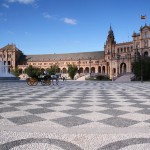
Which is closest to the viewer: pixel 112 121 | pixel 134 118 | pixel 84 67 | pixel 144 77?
pixel 112 121

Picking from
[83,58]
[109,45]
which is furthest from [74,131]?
[83,58]

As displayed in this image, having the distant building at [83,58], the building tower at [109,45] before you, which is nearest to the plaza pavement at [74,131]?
the distant building at [83,58]

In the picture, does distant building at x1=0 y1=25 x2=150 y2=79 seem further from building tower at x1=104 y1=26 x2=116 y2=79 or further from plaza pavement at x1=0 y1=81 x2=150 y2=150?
plaza pavement at x1=0 y1=81 x2=150 y2=150

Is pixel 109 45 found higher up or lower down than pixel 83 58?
higher up

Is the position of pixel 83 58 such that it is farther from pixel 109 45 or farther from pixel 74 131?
pixel 74 131

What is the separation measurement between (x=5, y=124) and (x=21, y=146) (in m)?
1.62

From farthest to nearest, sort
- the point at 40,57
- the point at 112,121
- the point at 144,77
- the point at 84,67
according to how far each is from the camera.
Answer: the point at 40,57
the point at 84,67
the point at 144,77
the point at 112,121

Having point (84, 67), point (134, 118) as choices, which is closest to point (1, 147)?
point (134, 118)

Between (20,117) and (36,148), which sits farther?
(20,117)

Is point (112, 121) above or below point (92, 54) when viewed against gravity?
below

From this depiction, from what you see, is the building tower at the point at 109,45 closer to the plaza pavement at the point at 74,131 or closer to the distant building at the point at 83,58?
the distant building at the point at 83,58

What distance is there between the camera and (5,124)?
5418 millimetres

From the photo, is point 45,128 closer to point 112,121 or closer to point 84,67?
point 112,121

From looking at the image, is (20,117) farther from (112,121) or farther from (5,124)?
(112,121)
